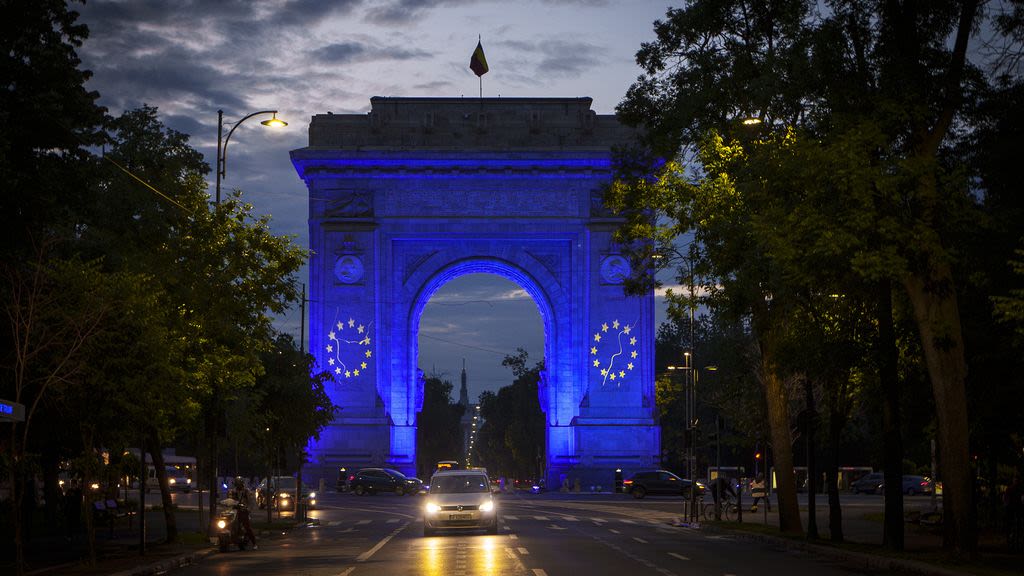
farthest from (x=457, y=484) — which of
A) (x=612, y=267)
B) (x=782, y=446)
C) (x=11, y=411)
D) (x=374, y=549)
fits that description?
(x=612, y=267)

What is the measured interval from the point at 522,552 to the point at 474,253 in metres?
48.2

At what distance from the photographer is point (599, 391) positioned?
72.8 meters

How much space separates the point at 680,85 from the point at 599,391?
4095 centimetres

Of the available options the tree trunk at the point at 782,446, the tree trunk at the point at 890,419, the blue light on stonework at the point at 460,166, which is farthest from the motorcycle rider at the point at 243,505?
the blue light on stonework at the point at 460,166

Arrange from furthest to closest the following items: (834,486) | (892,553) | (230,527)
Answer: (834,486) < (230,527) < (892,553)

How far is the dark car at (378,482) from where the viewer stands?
230 feet

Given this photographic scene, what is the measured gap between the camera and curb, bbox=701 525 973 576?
69.2 feet

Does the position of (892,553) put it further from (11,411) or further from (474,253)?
(474,253)

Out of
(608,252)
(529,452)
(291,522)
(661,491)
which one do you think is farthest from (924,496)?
(529,452)

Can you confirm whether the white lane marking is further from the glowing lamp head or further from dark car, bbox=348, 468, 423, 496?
dark car, bbox=348, 468, 423, 496

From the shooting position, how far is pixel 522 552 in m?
25.6

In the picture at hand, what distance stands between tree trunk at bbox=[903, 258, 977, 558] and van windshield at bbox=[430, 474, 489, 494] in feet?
47.3

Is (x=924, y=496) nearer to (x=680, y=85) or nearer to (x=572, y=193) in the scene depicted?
(x=572, y=193)

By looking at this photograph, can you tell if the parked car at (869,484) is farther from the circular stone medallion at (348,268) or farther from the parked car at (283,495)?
the parked car at (283,495)
